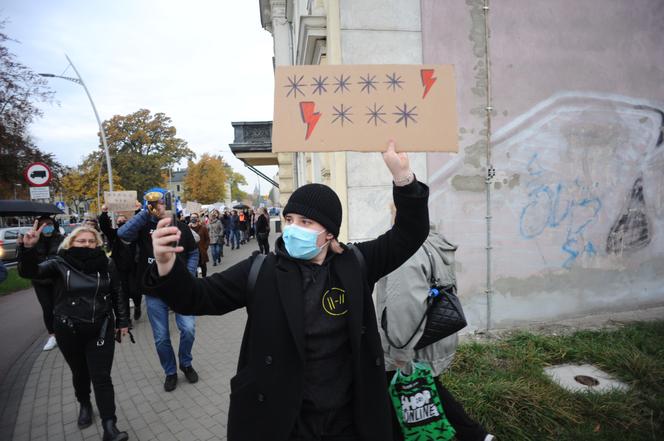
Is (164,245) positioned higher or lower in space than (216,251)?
higher

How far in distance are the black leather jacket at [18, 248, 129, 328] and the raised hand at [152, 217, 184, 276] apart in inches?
91.5

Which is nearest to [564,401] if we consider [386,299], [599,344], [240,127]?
[599,344]

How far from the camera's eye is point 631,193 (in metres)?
5.54

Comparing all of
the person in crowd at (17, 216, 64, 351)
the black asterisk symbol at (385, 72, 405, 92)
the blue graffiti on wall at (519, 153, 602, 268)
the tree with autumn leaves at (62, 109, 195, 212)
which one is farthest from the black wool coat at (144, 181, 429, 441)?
the tree with autumn leaves at (62, 109, 195, 212)

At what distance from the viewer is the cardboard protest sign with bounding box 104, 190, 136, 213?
6785 mm

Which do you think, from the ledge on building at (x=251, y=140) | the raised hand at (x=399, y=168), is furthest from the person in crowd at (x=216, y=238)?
the raised hand at (x=399, y=168)

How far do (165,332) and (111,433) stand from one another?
3.45 feet

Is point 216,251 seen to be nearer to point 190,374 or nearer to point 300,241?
point 190,374

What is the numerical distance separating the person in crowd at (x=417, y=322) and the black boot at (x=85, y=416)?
9.71 ft

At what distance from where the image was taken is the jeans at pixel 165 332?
4031 millimetres

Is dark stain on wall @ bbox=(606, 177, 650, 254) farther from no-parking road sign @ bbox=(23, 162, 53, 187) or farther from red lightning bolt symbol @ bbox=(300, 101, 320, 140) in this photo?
no-parking road sign @ bbox=(23, 162, 53, 187)

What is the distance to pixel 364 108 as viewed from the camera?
6.80 feet

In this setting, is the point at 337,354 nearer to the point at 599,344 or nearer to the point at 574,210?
the point at 599,344

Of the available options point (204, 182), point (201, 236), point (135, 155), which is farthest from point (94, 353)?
point (204, 182)
